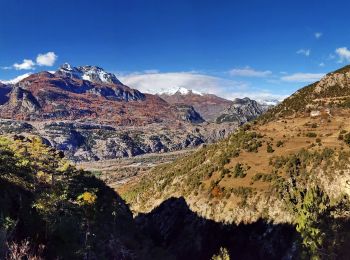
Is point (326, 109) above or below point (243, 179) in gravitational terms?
above

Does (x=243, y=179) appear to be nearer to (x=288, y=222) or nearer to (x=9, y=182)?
(x=288, y=222)

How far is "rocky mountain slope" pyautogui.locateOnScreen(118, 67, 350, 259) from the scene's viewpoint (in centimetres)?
5144

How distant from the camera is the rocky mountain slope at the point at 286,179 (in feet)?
169

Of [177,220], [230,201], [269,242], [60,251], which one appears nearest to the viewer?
[60,251]

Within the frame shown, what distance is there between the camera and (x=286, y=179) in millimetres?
73875

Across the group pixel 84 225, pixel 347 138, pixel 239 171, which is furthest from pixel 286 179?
pixel 84 225

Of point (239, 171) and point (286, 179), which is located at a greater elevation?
point (239, 171)

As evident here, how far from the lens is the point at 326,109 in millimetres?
105438

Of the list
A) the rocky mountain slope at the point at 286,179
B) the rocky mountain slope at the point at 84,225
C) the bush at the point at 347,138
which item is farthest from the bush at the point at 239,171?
the bush at the point at 347,138

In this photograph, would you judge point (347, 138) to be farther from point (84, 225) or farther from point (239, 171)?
point (84, 225)

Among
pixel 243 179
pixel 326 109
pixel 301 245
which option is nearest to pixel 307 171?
pixel 243 179

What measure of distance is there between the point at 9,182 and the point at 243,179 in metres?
45.7

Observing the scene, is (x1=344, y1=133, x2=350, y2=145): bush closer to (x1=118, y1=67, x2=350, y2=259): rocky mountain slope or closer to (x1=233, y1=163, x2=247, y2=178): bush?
(x1=118, y1=67, x2=350, y2=259): rocky mountain slope

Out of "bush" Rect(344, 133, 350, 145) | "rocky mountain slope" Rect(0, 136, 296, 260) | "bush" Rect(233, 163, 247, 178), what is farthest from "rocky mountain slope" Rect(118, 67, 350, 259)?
"rocky mountain slope" Rect(0, 136, 296, 260)
